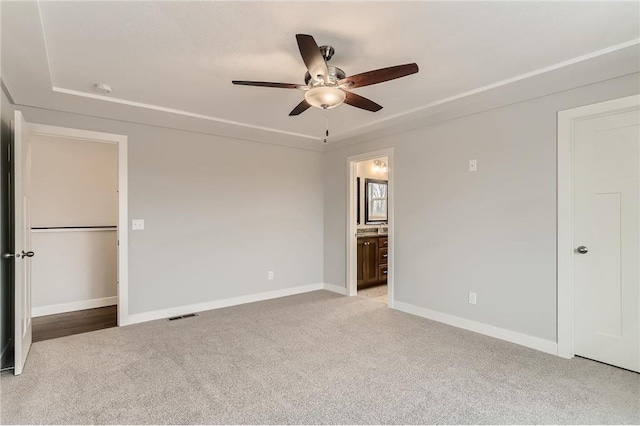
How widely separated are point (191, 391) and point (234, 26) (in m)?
2.40

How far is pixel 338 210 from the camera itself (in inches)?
203

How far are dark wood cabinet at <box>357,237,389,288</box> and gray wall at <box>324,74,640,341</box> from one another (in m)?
1.06

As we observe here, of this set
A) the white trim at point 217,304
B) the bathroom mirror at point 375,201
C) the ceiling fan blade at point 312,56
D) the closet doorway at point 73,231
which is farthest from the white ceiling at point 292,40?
the bathroom mirror at point 375,201

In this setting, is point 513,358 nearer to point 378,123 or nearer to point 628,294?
point 628,294

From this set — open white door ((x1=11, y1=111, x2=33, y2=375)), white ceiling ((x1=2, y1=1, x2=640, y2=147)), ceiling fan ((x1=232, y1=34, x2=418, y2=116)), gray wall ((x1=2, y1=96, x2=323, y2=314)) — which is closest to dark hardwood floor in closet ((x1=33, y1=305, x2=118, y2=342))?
gray wall ((x1=2, y1=96, x2=323, y2=314))

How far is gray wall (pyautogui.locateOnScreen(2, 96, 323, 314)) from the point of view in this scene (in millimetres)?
3799

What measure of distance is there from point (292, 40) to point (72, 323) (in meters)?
3.90

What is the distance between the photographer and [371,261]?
545 cm

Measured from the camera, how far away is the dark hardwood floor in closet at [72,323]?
344 centimetres

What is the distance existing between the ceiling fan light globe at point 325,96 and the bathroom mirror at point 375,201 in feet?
11.3

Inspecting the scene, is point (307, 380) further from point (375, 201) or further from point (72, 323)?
point (375, 201)

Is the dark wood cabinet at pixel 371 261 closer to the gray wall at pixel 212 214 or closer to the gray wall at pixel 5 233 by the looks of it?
the gray wall at pixel 212 214

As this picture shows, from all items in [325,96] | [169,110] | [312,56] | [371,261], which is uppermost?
[169,110]

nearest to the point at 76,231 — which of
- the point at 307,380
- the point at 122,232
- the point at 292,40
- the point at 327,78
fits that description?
the point at 122,232
